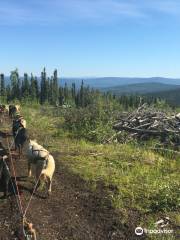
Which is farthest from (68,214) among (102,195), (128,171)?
(128,171)

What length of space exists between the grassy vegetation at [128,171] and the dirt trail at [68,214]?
0.39 metres

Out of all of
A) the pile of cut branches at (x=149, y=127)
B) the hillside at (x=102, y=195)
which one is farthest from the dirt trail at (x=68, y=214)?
the pile of cut branches at (x=149, y=127)

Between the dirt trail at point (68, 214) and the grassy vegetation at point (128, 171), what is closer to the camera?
the dirt trail at point (68, 214)

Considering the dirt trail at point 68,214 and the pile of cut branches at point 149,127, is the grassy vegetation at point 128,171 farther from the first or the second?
the pile of cut branches at point 149,127

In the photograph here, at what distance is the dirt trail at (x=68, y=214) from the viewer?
902 cm

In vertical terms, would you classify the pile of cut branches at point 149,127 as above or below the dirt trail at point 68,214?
above

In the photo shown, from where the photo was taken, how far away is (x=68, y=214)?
32.9 ft

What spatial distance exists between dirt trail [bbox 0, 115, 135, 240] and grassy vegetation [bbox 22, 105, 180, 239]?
386 mm

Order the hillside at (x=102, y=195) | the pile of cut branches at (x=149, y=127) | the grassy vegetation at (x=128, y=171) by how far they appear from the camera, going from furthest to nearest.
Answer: the pile of cut branches at (x=149, y=127)
the grassy vegetation at (x=128, y=171)
the hillside at (x=102, y=195)

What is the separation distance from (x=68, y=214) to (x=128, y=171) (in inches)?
166

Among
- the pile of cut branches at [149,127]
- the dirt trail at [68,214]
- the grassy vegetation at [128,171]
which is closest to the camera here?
the dirt trail at [68,214]

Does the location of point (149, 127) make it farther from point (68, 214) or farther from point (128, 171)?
point (68, 214)

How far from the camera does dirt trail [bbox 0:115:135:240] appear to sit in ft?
29.6

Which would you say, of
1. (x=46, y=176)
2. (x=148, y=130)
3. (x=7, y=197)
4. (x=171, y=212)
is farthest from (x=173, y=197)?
(x=148, y=130)
